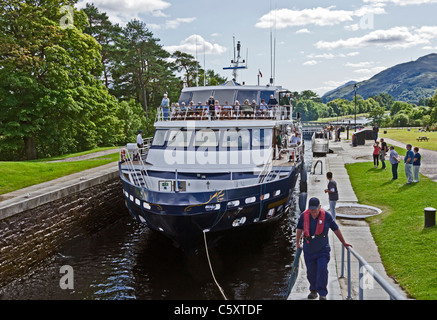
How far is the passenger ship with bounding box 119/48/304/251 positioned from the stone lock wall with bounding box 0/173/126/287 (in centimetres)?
293

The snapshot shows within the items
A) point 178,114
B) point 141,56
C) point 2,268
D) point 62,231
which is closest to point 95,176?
point 62,231

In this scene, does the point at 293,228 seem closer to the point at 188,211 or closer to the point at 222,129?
the point at 222,129

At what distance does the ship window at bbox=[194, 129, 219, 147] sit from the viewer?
1562 cm

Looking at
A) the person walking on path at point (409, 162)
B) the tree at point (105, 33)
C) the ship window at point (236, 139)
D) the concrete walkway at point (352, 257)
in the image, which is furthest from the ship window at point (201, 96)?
the tree at point (105, 33)

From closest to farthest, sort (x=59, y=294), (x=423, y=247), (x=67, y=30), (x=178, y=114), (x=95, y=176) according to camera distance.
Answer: (x=423, y=247), (x=59, y=294), (x=178, y=114), (x=95, y=176), (x=67, y=30)

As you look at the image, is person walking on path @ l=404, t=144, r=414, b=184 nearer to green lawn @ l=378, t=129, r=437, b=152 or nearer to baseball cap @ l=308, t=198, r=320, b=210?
baseball cap @ l=308, t=198, r=320, b=210

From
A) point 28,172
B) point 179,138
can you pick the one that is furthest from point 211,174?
point 28,172

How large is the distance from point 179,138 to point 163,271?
5809mm

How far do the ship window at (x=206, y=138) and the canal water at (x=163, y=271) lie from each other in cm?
406

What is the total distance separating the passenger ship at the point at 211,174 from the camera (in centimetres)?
1128

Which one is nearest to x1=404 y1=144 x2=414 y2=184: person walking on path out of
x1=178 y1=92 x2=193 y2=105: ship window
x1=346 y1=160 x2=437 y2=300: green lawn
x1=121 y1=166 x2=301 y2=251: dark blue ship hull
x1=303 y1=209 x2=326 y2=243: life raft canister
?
x1=346 y1=160 x2=437 y2=300: green lawn

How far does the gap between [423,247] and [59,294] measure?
35.0ft

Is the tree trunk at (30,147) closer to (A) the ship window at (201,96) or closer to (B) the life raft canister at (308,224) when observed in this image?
(A) the ship window at (201,96)

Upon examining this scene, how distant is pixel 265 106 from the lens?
18.1 metres
